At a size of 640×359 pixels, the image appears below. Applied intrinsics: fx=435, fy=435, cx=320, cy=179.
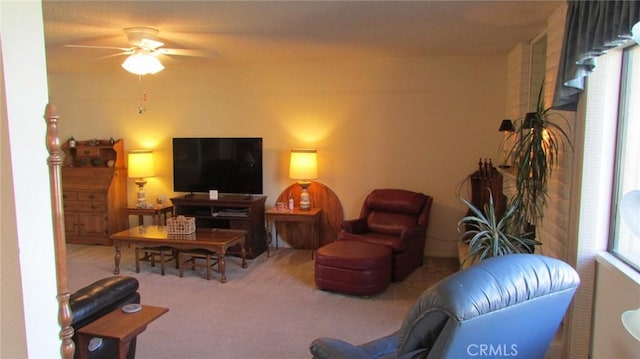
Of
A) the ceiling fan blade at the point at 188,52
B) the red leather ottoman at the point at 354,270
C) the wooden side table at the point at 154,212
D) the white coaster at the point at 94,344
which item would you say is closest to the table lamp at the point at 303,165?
the red leather ottoman at the point at 354,270

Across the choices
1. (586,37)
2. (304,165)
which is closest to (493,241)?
(586,37)

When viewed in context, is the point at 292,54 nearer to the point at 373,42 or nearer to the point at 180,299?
the point at 373,42

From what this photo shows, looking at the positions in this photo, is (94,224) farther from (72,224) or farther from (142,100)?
(142,100)

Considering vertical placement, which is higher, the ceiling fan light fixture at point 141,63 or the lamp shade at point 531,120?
the ceiling fan light fixture at point 141,63

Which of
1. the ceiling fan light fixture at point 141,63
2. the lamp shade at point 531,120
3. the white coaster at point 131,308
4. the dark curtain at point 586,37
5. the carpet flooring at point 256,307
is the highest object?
the ceiling fan light fixture at point 141,63

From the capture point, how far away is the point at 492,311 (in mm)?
1490

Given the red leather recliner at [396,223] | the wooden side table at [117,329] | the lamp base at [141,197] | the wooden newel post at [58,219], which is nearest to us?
the wooden newel post at [58,219]

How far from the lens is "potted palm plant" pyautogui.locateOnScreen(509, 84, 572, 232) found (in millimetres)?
2947

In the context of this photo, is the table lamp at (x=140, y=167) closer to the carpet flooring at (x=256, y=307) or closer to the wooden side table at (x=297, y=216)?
the carpet flooring at (x=256, y=307)

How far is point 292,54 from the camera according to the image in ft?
16.9

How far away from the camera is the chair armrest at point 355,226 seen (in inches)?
198

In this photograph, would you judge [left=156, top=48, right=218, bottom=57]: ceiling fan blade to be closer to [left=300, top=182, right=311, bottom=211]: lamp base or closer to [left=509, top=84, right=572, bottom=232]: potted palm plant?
[left=300, top=182, right=311, bottom=211]: lamp base

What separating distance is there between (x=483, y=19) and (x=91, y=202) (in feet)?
18.3

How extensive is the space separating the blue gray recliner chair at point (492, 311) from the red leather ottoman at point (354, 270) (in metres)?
2.32
